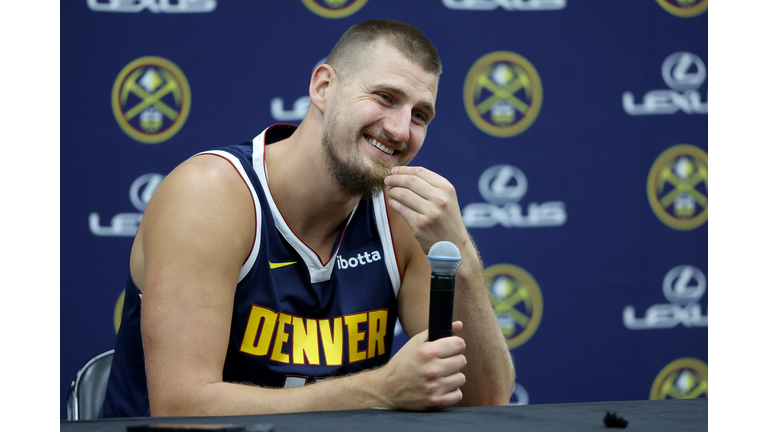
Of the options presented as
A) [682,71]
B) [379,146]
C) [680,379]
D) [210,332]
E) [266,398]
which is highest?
[682,71]

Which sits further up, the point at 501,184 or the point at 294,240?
the point at 501,184

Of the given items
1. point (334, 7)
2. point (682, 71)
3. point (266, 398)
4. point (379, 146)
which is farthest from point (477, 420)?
point (682, 71)

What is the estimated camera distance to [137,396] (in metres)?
1.24

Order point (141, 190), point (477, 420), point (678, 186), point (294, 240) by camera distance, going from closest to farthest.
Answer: point (477, 420), point (294, 240), point (141, 190), point (678, 186)

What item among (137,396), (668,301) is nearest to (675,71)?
(668,301)

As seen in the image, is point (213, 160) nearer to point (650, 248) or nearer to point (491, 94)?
point (491, 94)

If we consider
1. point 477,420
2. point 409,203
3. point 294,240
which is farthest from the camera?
point 294,240

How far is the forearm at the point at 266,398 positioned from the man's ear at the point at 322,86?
73 cm

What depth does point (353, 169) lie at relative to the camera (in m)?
1.29

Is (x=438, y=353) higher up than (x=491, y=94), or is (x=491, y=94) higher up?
(x=491, y=94)

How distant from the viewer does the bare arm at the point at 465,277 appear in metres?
1.15

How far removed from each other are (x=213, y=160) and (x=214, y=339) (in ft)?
1.36

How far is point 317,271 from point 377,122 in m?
0.39

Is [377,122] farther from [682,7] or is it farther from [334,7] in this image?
[682,7]
